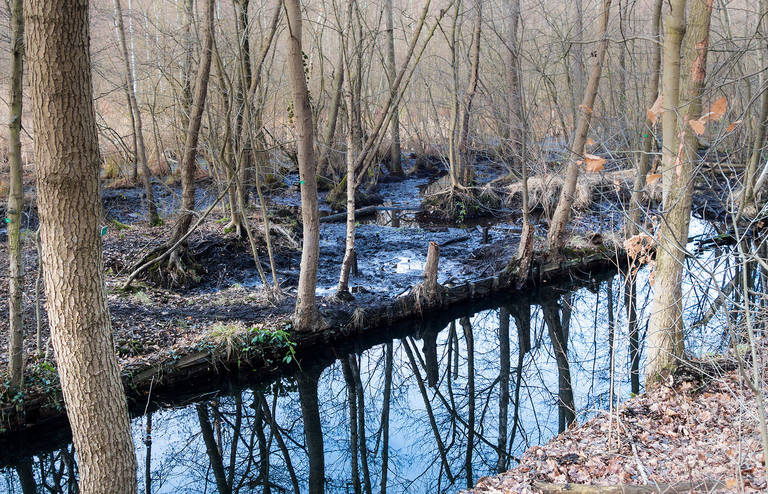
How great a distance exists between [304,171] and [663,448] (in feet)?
17.2

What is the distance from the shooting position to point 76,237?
3.70 metres

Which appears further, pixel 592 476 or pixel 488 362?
pixel 488 362

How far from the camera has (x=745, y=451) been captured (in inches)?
187

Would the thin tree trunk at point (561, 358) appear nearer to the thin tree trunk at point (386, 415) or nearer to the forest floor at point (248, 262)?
the forest floor at point (248, 262)

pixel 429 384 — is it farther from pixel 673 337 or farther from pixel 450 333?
pixel 673 337

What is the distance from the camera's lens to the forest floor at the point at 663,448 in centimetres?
459

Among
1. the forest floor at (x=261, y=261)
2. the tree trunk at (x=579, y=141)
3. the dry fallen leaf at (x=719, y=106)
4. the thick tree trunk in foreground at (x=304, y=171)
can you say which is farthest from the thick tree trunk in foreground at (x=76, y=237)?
the tree trunk at (x=579, y=141)

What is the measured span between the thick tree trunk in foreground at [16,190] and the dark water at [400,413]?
133 cm

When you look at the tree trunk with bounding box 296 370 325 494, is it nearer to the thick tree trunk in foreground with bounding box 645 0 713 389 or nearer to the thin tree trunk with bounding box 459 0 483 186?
the thick tree trunk in foreground with bounding box 645 0 713 389

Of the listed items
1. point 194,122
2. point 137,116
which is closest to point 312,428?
point 194,122

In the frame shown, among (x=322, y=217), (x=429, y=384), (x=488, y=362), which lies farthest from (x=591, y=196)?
(x=429, y=384)

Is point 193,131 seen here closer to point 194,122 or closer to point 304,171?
point 194,122

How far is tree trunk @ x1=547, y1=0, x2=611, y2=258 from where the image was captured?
35.3ft

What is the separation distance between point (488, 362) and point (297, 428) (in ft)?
10.9
